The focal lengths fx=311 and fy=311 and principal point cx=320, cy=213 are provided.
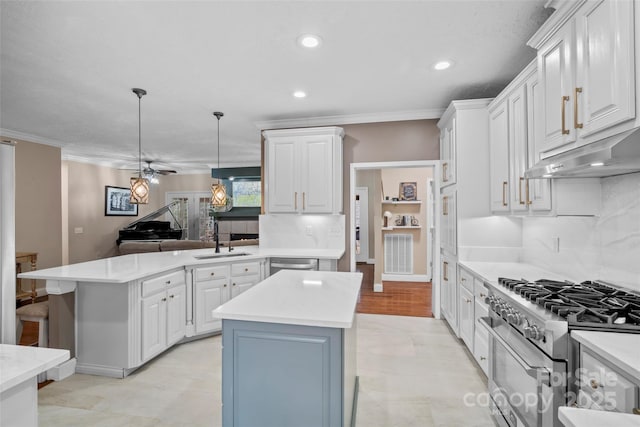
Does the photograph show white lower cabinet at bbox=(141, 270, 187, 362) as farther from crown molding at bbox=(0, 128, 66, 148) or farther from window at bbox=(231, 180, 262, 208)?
window at bbox=(231, 180, 262, 208)

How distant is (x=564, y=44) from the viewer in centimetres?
173

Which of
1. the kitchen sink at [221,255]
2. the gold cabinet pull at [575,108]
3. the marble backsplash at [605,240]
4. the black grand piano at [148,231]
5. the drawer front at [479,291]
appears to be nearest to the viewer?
the gold cabinet pull at [575,108]

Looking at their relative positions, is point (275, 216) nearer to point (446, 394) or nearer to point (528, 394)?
point (446, 394)

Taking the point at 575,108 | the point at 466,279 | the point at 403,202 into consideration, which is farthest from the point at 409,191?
the point at 575,108

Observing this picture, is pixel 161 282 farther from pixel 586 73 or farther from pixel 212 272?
pixel 586 73

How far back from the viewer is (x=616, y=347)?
1.10 m

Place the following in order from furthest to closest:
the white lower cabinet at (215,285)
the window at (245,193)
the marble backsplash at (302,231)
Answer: the window at (245,193) → the marble backsplash at (302,231) → the white lower cabinet at (215,285)

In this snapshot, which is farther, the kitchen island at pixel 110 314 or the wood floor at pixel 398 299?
the wood floor at pixel 398 299

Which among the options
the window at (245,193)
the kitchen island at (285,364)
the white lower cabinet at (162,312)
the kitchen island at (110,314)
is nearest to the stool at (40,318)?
the kitchen island at (110,314)

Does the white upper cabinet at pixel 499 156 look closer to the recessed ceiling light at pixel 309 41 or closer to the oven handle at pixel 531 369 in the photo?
the oven handle at pixel 531 369

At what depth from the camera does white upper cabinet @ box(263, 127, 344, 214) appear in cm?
401

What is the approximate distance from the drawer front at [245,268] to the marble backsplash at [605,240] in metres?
2.86

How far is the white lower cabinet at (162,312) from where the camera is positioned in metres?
2.69

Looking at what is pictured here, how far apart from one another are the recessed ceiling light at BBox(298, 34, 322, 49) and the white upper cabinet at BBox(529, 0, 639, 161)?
1.44m
